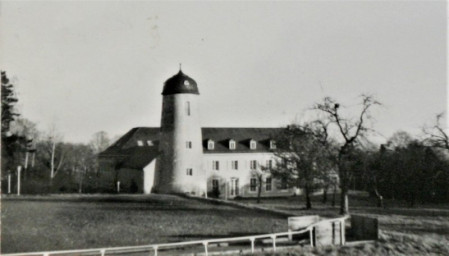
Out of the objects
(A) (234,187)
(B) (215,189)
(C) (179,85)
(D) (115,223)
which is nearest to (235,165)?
(A) (234,187)

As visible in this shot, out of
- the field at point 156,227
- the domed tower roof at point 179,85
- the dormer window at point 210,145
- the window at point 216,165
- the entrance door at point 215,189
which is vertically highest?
the domed tower roof at point 179,85

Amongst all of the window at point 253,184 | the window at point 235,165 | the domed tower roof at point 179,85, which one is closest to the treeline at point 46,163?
the domed tower roof at point 179,85

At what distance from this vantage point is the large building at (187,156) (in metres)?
34.4

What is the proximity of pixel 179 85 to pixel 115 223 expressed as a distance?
16.8 meters

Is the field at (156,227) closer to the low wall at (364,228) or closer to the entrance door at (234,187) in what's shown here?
the low wall at (364,228)

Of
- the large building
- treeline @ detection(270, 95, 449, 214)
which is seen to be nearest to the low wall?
treeline @ detection(270, 95, 449, 214)

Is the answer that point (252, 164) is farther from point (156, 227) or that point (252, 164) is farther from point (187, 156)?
point (156, 227)

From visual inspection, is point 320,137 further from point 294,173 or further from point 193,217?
point 193,217

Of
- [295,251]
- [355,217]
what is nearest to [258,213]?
[355,217]

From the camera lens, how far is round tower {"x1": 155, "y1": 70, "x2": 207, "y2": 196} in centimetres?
3397

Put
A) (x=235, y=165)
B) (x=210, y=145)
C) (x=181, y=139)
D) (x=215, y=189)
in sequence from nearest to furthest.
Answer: (x=181, y=139) < (x=215, y=189) < (x=210, y=145) < (x=235, y=165)

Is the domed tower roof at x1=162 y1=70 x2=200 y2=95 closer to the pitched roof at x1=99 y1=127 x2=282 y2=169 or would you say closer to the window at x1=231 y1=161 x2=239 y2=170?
the pitched roof at x1=99 y1=127 x2=282 y2=169

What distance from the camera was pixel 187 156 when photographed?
3491 centimetres

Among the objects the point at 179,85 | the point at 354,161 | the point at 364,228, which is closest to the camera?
the point at 364,228
